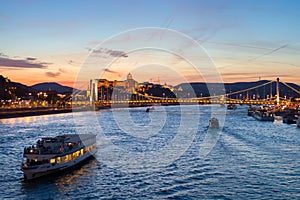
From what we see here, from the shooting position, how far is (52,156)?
1138cm

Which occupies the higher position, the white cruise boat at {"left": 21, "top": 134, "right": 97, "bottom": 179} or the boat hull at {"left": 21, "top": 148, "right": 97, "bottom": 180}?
the white cruise boat at {"left": 21, "top": 134, "right": 97, "bottom": 179}

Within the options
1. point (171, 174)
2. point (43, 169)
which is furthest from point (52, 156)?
point (171, 174)

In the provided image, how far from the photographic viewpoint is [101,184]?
1030 cm

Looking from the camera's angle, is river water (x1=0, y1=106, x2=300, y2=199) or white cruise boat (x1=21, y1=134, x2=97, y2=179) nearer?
river water (x1=0, y1=106, x2=300, y2=199)

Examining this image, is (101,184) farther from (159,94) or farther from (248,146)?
(159,94)

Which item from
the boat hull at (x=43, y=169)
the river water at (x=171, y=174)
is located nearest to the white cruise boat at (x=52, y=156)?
the boat hull at (x=43, y=169)

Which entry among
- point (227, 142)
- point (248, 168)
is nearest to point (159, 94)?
point (227, 142)

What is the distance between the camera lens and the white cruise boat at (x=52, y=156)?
1086cm

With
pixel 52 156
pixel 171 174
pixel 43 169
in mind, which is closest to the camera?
pixel 43 169

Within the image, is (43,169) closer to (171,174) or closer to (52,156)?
(52,156)

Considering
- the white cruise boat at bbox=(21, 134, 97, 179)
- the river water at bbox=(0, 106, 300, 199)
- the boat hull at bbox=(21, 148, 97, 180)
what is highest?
the white cruise boat at bbox=(21, 134, 97, 179)

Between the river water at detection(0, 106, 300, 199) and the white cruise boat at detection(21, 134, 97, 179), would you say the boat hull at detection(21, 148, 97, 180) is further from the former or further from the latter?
the river water at detection(0, 106, 300, 199)

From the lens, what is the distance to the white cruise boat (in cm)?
1086

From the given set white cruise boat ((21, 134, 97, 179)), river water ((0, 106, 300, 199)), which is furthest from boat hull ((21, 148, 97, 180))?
river water ((0, 106, 300, 199))
